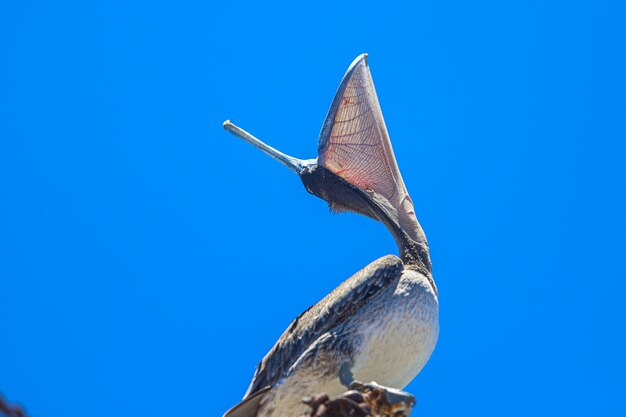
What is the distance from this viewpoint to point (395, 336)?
304 inches

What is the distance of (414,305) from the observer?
791 cm

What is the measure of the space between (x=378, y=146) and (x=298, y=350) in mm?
2742

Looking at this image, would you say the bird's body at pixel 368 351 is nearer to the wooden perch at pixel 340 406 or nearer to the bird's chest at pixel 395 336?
the bird's chest at pixel 395 336

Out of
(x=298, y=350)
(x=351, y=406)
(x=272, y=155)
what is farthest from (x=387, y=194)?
(x=351, y=406)

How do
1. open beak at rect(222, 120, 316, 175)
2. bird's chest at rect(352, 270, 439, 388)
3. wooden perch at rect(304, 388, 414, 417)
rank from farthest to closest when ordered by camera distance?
open beak at rect(222, 120, 316, 175) → bird's chest at rect(352, 270, 439, 388) → wooden perch at rect(304, 388, 414, 417)

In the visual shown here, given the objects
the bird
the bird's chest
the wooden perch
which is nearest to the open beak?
the bird

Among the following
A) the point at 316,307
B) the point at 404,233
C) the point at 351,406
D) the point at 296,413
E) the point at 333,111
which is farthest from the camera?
the point at 333,111

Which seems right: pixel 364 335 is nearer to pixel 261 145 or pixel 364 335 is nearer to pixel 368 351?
pixel 368 351

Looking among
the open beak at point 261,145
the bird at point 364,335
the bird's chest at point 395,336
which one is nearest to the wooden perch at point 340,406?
the bird at point 364,335

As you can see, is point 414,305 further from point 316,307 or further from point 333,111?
point 333,111

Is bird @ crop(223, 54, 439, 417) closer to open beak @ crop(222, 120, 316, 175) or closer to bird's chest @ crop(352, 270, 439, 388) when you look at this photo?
bird's chest @ crop(352, 270, 439, 388)

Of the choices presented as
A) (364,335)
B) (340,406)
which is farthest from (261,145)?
(340,406)

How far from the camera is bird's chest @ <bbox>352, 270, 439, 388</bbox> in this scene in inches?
303

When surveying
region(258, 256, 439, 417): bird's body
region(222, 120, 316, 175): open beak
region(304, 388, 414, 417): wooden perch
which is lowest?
region(304, 388, 414, 417): wooden perch
